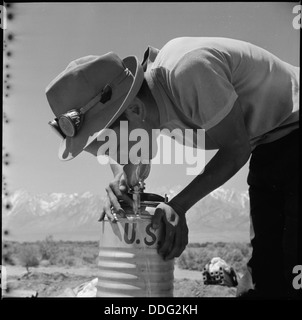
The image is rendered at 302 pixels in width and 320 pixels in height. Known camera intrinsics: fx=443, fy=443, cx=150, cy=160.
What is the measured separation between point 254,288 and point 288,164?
0.61m

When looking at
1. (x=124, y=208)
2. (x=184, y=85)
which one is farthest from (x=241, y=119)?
(x=124, y=208)

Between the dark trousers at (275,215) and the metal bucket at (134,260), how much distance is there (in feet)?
1.67

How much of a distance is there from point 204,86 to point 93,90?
41cm

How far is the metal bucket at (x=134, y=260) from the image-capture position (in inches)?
58.9

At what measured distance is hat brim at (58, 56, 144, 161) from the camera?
1498 millimetres

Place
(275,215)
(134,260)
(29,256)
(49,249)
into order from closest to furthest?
(134,260) → (275,215) → (29,256) → (49,249)

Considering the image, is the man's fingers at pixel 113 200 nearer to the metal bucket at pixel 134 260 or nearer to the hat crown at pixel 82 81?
the metal bucket at pixel 134 260

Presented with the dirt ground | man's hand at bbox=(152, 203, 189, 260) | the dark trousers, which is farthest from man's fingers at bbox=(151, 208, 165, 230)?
the dirt ground

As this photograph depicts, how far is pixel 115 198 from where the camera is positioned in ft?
5.20

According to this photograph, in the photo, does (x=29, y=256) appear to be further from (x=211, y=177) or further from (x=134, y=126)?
(x=211, y=177)

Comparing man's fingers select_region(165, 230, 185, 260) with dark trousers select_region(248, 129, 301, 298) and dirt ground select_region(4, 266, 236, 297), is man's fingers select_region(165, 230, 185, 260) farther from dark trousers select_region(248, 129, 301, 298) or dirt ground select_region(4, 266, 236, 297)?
dirt ground select_region(4, 266, 236, 297)

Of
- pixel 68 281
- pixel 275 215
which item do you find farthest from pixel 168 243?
pixel 68 281

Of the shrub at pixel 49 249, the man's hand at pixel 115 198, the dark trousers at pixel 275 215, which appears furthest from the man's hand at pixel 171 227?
the shrub at pixel 49 249

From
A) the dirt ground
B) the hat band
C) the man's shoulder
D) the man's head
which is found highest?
the man's shoulder
